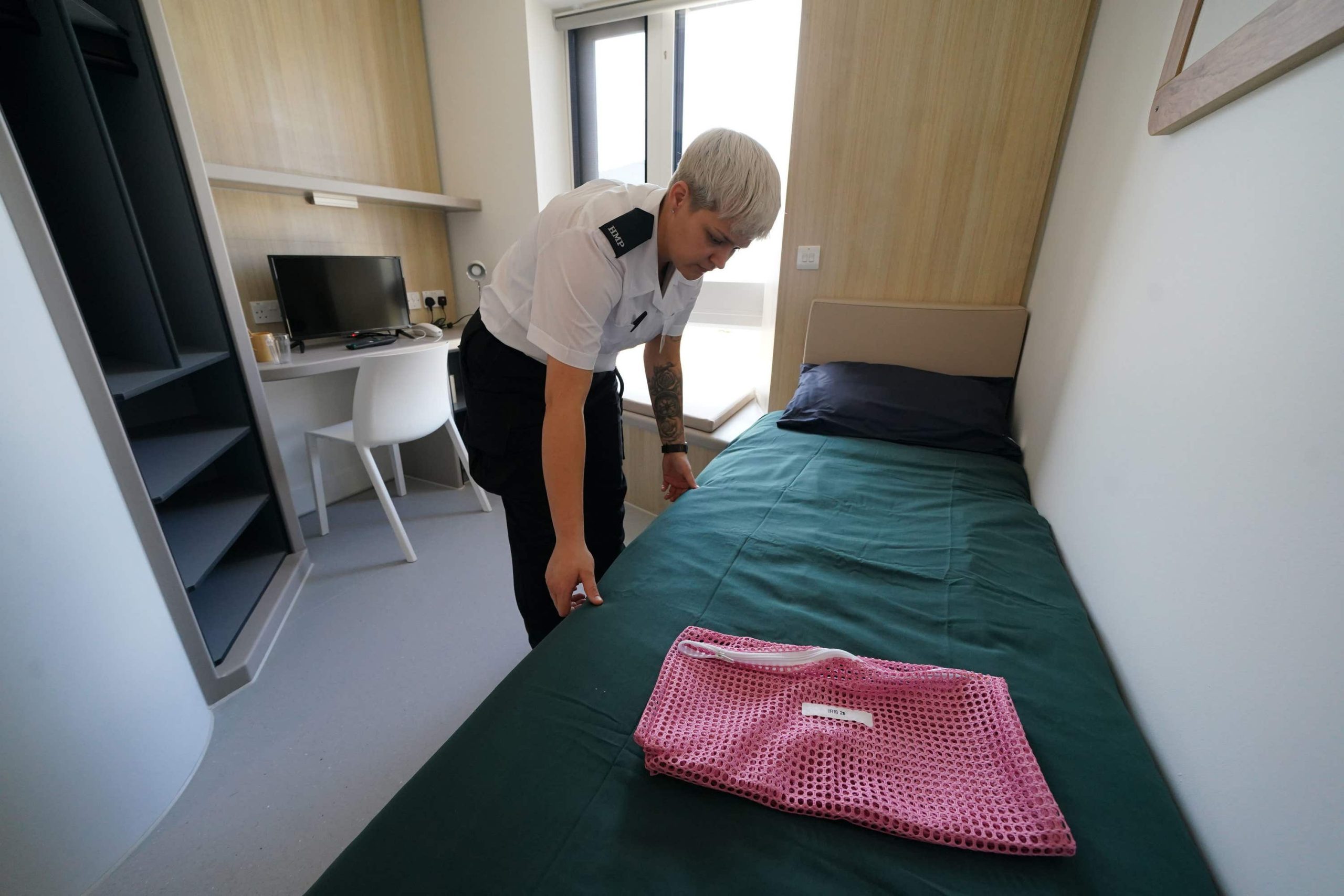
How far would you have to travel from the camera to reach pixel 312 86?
223 centimetres

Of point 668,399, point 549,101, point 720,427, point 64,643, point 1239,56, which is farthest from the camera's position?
point 549,101

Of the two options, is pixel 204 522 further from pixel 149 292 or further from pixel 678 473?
pixel 678 473

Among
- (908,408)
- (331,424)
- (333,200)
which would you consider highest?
(333,200)

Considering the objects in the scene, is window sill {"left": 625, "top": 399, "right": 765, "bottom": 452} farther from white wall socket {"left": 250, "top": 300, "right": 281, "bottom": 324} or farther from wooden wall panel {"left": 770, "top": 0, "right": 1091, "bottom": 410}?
white wall socket {"left": 250, "top": 300, "right": 281, "bottom": 324}

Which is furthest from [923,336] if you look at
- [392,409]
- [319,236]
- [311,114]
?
[311,114]

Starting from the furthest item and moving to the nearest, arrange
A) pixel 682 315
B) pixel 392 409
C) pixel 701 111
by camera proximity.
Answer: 1. pixel 701 111
2. pixel 392 409
3. pixel 682 315

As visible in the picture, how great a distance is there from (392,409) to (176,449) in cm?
60

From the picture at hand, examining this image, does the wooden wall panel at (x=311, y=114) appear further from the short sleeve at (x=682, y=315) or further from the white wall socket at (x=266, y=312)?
the short sleeve at (x=682, y=315)

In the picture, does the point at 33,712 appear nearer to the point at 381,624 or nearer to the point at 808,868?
the point at 381,624

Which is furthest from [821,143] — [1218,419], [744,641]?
[744,641]

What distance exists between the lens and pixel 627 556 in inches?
36.4

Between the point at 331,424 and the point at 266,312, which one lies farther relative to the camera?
the point at 331,424

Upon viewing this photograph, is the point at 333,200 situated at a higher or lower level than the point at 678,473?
higher

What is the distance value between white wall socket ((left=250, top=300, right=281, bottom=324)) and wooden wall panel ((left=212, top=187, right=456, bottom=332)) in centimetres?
2
